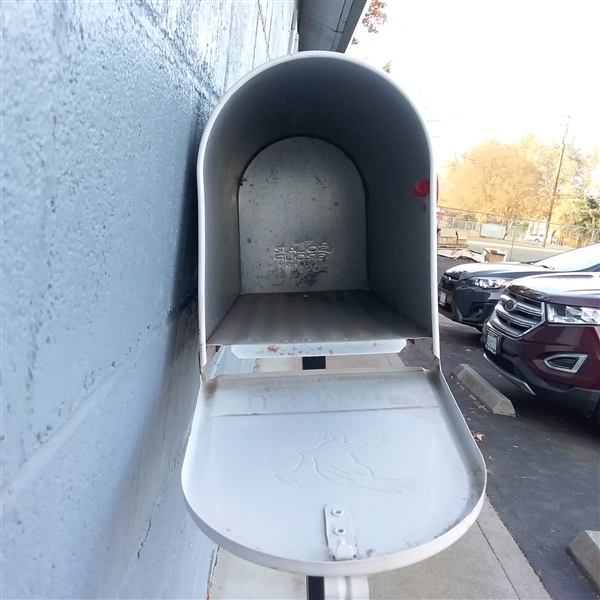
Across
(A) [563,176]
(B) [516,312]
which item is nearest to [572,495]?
(B) [516,312]

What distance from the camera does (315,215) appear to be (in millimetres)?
2938

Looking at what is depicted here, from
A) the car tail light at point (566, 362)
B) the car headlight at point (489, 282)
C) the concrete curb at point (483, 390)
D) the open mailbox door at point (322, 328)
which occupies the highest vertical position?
the open mailbox door at point (322, 328)

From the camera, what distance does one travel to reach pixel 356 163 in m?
2.88

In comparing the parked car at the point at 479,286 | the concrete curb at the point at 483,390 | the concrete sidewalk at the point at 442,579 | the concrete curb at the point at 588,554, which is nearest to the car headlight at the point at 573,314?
the concrete curb at the point at 483,390

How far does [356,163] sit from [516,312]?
9.78 ft

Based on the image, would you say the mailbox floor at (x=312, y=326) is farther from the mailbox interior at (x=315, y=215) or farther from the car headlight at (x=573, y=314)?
the car headlight at (x=573, y=314)

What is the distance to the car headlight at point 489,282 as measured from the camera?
Answer: 7.13m

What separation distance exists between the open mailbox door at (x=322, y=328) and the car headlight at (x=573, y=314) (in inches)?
100

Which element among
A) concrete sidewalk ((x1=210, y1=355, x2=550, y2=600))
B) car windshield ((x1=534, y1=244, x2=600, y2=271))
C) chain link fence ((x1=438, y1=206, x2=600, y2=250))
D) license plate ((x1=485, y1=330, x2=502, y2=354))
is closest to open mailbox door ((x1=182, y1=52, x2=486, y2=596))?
concrete sidewalk ((x1=210, y1=355, x2=550, y2=600))

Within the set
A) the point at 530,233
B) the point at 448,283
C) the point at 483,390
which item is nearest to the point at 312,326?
the point at 483,390

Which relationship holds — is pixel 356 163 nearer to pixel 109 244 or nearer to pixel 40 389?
pixel 109 244

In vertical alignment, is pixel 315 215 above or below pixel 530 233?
above

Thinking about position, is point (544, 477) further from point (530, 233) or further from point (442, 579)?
point (530, 233)

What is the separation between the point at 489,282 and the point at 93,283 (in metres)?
6.93
